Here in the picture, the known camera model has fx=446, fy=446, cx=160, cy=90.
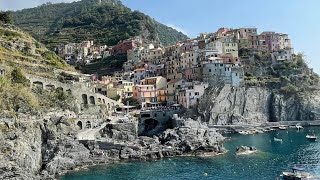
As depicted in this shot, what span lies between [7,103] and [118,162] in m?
15.4

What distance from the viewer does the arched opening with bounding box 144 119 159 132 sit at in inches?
3132

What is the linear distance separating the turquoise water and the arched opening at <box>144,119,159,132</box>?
62.3 feet

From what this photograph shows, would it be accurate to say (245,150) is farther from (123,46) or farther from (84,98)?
(123,46)

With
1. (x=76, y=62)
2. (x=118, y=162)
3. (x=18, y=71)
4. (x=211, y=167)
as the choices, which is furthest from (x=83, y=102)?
(x=76, y=62)

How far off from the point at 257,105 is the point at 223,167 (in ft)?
136

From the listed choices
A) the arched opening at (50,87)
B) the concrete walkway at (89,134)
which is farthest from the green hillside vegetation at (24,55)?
the concrete walkway at (89,134)

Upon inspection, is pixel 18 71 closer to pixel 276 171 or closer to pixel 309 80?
pixel 276 171

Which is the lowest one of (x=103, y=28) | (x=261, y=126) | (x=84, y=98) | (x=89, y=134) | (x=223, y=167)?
(x=223, y=167)

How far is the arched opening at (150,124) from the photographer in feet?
261

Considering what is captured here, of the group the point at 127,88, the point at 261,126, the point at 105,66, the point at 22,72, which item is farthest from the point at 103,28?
the point at 22,72

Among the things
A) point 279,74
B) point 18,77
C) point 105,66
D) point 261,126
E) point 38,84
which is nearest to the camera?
point 18,77

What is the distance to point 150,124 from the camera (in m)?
80.2

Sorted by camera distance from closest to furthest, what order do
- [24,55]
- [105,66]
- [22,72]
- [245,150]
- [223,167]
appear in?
[223,167] < [245,150] < [22,72] < [24,55] < [105,66]

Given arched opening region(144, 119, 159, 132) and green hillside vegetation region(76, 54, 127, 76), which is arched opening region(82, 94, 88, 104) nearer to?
arched opening region(144, 119, 159, 132)
